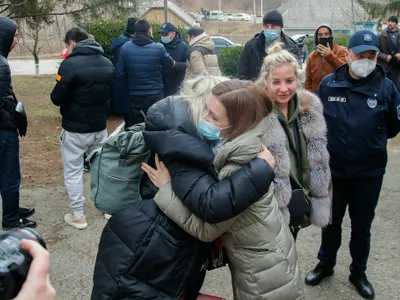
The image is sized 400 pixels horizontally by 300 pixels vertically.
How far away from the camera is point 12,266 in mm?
1023

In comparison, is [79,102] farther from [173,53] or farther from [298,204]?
[173,53]

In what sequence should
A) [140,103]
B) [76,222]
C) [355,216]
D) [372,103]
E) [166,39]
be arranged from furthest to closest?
[166,39] → [140,103] → [76,222] → [355,216] → [372,103]

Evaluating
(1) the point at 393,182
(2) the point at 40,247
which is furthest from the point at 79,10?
(2) the point at 40,247

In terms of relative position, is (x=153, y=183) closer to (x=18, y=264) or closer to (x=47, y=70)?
(x=18, y=264)

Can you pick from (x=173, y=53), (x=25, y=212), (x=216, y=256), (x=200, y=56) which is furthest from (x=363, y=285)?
(x=173, y=53)

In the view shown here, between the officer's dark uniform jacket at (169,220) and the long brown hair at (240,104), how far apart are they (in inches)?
6.1

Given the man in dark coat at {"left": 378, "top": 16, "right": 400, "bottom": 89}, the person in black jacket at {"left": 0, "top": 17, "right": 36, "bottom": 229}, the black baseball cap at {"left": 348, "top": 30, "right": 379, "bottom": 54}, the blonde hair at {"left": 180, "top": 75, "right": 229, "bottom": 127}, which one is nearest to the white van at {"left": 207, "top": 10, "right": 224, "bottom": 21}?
the man in dark coat at {"left": 378, "top": 16, "right": 400, "bottom": 89}

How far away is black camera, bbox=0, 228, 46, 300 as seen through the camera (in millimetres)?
1016

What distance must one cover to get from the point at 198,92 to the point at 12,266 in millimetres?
1115

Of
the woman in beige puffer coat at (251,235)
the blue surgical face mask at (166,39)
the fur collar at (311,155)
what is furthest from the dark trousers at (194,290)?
the blue surgical face mask at (166,39)

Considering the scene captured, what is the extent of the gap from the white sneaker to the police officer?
2.47 metres

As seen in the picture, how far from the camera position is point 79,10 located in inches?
303

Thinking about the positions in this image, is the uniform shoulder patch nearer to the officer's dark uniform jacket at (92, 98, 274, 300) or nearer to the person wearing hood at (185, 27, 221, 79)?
the officer's dark uniform jacket at (92, 98, 274, 300)

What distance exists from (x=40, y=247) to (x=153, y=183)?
2.88 feet
